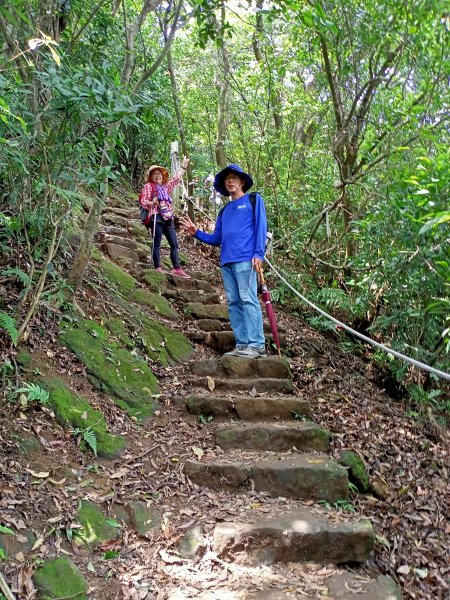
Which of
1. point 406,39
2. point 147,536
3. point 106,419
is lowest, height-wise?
point 147,536

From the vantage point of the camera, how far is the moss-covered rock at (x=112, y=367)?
4.15 meters

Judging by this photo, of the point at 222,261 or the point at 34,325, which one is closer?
the point at 34,325

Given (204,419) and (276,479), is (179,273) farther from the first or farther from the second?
(276,479)

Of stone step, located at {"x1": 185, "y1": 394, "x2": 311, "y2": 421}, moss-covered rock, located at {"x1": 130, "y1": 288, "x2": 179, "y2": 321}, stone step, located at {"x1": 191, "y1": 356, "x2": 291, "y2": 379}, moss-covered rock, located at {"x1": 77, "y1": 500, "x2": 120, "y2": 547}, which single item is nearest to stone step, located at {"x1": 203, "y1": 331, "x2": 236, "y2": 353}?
moss-covered rock, located at {"x1": 130, "y1": 288, "x2": 179, "y2": 321}

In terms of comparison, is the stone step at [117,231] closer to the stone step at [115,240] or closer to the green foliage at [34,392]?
the stone step at [115,240]

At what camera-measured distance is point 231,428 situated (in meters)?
4.08

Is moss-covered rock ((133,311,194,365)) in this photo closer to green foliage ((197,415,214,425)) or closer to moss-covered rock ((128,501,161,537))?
green foliage ((197,415,214,425))

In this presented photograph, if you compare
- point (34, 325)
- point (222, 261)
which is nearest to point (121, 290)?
point (222, 261)

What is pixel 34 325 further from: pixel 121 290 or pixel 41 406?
pixel 121 290

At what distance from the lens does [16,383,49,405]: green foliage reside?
330 cm

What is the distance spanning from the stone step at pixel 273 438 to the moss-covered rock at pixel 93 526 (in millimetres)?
1240

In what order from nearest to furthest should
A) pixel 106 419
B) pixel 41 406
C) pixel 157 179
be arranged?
pixel 41 406 < pixel 106 419 < pixel 157 179

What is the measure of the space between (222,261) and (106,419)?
6.95ft

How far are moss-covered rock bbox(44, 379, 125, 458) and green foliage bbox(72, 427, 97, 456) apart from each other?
0.05 meters
